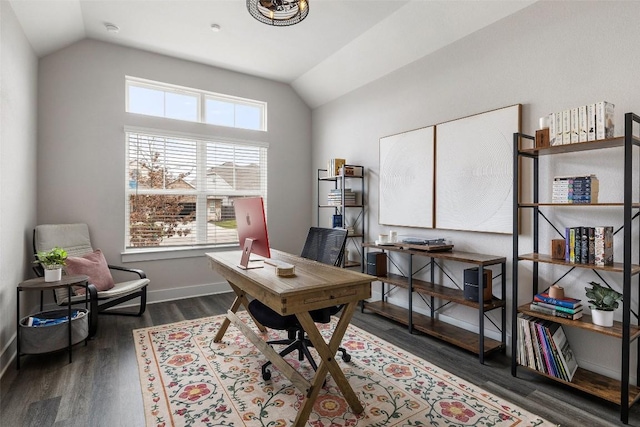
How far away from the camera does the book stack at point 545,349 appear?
7.25 ft

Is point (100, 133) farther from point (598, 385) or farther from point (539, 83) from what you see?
point (598, 385)

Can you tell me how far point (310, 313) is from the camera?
7.70 ft

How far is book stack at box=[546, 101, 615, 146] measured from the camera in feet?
6.56

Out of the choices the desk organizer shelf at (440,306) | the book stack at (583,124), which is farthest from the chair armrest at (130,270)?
the book stack at (583,124)

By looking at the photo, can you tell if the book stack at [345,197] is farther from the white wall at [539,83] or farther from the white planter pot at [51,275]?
the white planter pot at [51,275]

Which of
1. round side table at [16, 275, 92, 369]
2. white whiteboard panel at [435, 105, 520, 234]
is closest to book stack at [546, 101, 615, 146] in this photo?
white whiteboard panel at [435, 105, 520, 234]

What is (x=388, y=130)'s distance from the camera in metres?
3.96

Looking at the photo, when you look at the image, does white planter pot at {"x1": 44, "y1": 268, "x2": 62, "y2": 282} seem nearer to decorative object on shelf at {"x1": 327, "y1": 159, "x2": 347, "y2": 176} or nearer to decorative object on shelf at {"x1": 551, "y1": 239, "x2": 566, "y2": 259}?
decorative object on shelf at {"x1": 327, "y1": 159, "x2": 347, "y2": 176}

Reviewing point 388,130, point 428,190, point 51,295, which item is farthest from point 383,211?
point 51,295

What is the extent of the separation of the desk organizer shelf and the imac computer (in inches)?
59.6

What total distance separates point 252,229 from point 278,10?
1512 millimetres

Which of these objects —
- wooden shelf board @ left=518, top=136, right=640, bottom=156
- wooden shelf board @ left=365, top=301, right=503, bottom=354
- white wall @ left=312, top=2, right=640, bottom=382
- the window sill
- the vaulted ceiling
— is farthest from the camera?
the window sill

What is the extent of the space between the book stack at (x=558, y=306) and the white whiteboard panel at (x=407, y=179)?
→ 1279 millimetres

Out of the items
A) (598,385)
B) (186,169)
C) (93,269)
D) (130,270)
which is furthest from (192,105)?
(598,385)
